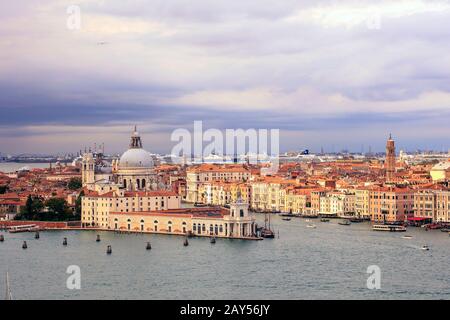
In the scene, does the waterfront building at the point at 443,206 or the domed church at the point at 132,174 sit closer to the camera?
the waterfront building at the point at 443,206

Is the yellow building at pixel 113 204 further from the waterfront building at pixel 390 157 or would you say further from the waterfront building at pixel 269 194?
the waterfront building at pixel 390 157

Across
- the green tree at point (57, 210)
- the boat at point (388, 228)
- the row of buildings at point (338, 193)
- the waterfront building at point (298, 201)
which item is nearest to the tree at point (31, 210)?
the green tree at point (57, 210)

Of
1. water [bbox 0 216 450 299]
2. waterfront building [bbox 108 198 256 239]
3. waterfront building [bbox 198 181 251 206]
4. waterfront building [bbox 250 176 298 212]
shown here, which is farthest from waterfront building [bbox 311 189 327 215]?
water [bbox 0 216 450 299]

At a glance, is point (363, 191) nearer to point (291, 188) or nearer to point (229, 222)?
point (291, 188)

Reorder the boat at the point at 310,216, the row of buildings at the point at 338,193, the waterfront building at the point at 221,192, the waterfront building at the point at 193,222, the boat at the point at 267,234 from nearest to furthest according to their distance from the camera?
the boat at the point at 267,234, the waterfront building at the point at 193,222, the row of buildings at the point at 338,193, the boat at the point at 310,216, the waterfront building at the point at 221,192

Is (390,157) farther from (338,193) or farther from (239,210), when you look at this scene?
(239,210)

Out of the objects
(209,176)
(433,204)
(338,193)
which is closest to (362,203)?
(338,193)
